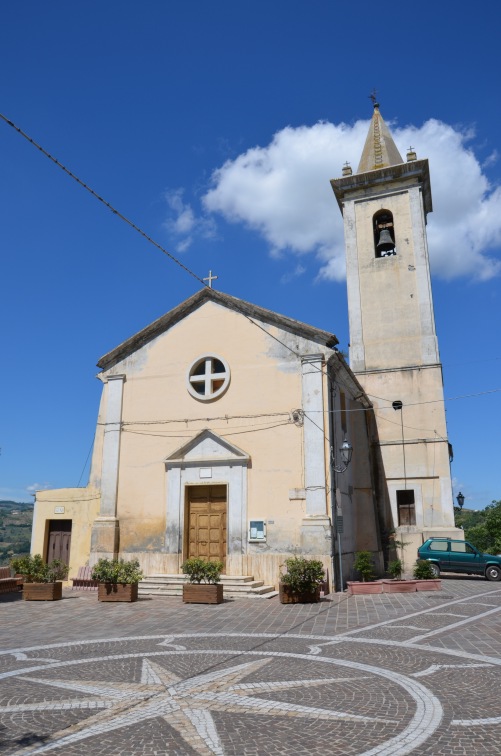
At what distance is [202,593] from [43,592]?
4.51 metres

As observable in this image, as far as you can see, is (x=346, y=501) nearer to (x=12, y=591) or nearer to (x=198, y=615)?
(x=198, y=615)

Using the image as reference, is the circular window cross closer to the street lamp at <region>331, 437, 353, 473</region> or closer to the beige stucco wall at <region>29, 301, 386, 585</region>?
the beige stucco wall at <region>29, 301, 386, 585</region>

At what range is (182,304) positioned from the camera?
64.3 feet

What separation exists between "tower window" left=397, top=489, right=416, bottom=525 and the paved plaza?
34.6 ft

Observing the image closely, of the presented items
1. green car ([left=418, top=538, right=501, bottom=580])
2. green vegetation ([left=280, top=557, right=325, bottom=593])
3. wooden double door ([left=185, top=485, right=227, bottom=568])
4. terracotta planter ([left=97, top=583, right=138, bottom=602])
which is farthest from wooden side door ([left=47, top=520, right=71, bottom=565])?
green car ([left=418, top=538, right=501, bottom=580])

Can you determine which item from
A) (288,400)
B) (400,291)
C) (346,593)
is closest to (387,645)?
(346,593)

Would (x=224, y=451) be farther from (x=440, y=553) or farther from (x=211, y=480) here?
(x=440, y=553)

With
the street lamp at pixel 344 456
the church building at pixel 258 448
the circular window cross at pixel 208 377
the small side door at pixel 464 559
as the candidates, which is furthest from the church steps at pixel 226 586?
the small side door at pixel 464 559

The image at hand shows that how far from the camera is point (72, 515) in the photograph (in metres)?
19.5

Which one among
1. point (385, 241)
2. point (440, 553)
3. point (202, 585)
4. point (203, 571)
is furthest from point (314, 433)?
point (385, 241)

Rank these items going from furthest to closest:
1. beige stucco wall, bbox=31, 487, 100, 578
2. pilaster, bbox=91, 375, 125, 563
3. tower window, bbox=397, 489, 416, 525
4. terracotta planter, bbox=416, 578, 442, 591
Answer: tower window, bbox=397, 489, 416, 525
beige stucco wall, bbox=31, 487, 100, 578
pilaster, bbox=91, 375, 125, 563
terracotta planter, bbox=416, 578, 442, 591

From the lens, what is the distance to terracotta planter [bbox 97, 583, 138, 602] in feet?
48.3

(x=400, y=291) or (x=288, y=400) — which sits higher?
(x=400, y=291)

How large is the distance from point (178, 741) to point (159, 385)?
49.0 ft
